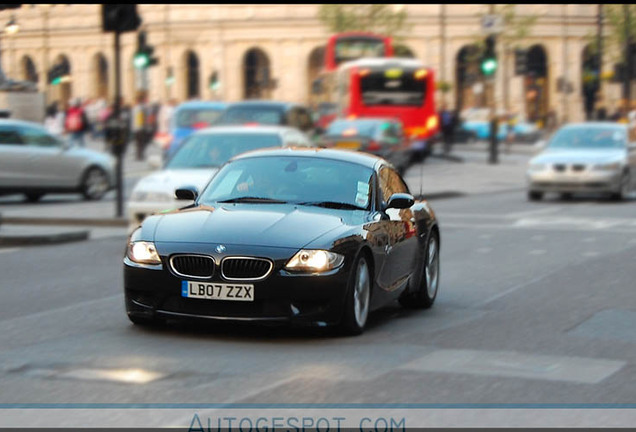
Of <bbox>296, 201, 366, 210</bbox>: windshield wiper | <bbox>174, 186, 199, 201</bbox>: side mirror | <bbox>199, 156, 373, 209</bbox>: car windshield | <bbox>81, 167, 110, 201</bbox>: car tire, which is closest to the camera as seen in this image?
<bbox>296, 201, 366, 210</bbox>: windshield wiper

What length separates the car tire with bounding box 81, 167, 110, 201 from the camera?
28.5 metres

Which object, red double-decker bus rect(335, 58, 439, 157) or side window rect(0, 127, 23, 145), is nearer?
side window rect(0, 127, 23, 145)

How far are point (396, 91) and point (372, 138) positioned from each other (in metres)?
10.6

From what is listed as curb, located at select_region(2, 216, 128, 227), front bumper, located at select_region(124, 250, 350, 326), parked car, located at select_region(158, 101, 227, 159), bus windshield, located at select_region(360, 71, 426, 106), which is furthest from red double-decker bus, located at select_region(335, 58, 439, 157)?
front bumper, located at select_region(124, 250, 350, 326)

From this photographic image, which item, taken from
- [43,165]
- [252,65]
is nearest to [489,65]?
[43,165]

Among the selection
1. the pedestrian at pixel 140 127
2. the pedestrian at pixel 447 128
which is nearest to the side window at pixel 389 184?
the pedestrian at pixel 140 127

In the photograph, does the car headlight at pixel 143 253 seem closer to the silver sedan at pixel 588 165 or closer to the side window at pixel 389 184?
the side window at pixel 389 184

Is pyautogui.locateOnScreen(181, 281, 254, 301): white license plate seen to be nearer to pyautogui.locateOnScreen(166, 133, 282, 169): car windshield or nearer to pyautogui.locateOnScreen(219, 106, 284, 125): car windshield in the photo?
pyautogui.locateOnScreen(166, 133, 282, 169): car windshield

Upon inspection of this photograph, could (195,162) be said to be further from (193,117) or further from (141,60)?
(193,117)

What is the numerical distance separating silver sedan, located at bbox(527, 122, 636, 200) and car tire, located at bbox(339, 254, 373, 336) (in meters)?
18.3

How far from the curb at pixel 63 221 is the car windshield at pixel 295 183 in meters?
10.7

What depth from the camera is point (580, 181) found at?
90.8ft

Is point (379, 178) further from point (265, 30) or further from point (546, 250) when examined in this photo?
point (265, 30)

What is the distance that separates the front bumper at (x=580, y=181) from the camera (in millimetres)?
27625
